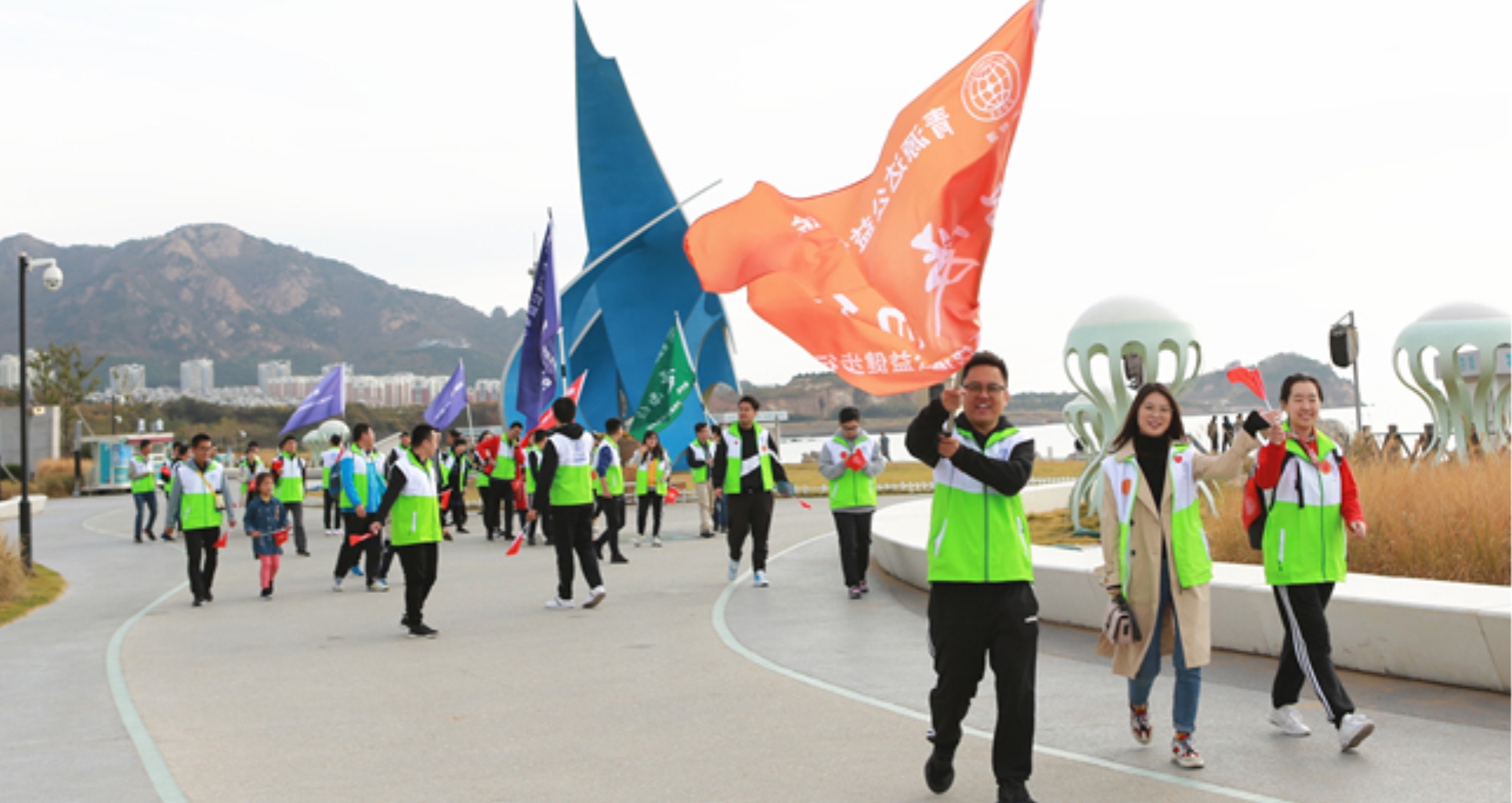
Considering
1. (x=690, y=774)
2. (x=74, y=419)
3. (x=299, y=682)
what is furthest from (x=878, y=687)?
(x=74, y=419)

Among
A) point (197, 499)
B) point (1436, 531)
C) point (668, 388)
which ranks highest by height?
point (668, 388)

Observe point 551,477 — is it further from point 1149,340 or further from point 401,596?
point 1149,340

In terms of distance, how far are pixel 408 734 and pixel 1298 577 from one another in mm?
4674

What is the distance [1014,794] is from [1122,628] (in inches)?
44.2

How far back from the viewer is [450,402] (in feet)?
95.3

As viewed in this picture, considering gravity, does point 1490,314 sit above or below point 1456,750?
above

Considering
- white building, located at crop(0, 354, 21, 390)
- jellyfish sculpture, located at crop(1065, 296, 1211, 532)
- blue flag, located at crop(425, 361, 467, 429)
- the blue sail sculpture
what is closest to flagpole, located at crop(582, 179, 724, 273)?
the blue sail sculpture

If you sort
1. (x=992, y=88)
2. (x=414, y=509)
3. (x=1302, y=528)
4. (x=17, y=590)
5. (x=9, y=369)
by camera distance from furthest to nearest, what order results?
(x=9, y=369) < (x=17, y=590) < (x=414, y=509) < (x=992, y=88) < (x=1302, y=528)

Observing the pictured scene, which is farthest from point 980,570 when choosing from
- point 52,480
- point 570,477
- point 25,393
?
point 52,480

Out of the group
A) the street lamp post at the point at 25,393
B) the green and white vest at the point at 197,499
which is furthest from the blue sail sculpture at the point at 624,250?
the green and white vest at the point at 197,499

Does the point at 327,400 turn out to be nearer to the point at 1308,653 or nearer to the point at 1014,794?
the point at 1308,653

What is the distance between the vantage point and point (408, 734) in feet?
22.7

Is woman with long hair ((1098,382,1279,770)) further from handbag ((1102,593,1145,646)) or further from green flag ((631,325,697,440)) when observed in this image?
green flag ((631,325,697,440))

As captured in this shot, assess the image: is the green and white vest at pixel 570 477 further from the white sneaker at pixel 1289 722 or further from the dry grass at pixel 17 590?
the white sneaker at pixel 1289 722
